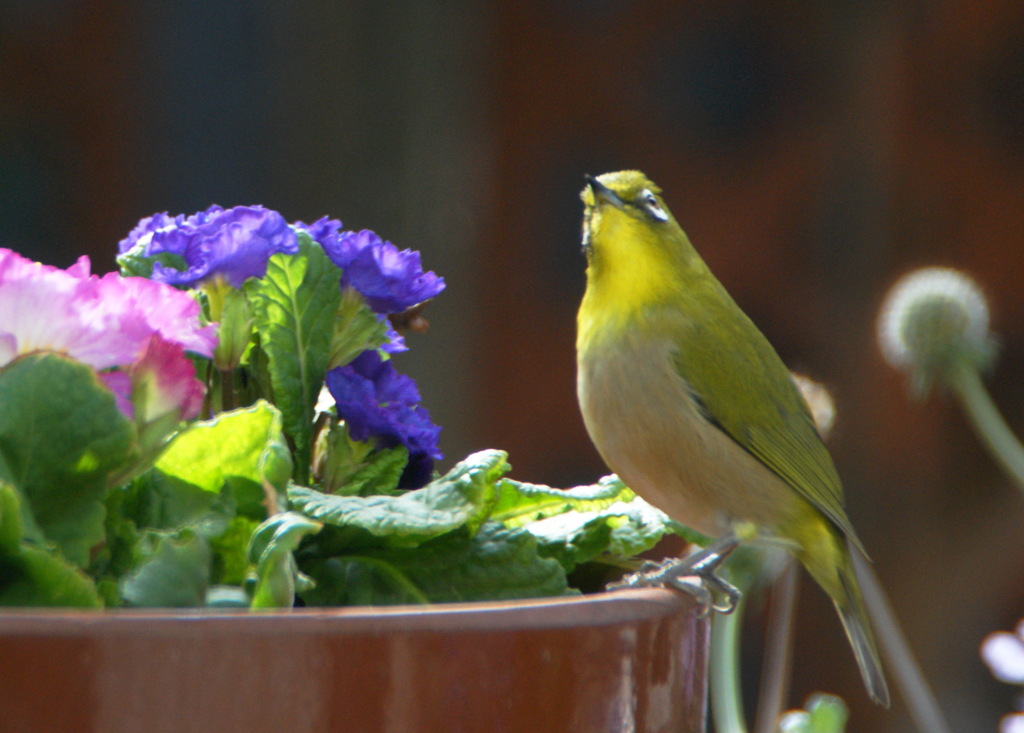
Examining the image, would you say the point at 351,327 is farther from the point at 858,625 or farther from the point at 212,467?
the point at 858,625

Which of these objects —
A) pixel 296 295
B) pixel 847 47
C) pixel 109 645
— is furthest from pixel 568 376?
pixel 109 645

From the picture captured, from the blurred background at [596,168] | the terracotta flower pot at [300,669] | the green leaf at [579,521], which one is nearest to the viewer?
the terracotta flower pot at [300,669]

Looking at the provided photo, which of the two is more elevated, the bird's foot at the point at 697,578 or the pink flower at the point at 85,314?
the pink flower at the point at 85,314

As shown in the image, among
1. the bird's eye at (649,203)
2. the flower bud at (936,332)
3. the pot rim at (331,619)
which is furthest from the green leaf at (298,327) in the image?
the flower bud at (936,332)

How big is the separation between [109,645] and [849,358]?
10.4 feet

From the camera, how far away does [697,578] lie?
101 centimetres

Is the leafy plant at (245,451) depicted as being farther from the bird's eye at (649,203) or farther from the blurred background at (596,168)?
the blurred background at (596,168)

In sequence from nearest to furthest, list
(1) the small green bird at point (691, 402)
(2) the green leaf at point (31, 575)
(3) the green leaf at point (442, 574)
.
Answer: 1. (2) the green leaf at point (31, 575)
2. (3) the green leaf at point (442, 574)
3. (1) the small green bird at point (691, 402)

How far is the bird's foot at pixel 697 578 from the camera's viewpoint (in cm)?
88

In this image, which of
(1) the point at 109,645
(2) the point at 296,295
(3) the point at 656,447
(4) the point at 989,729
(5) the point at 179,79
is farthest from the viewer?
(5) the point at 179,79

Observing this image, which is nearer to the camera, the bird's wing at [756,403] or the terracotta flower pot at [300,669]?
the terracotta flower pot at [300,669]

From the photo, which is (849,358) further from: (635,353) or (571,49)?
(635,353)

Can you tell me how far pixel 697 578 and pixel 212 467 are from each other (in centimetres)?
38

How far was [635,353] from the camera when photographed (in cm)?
133
